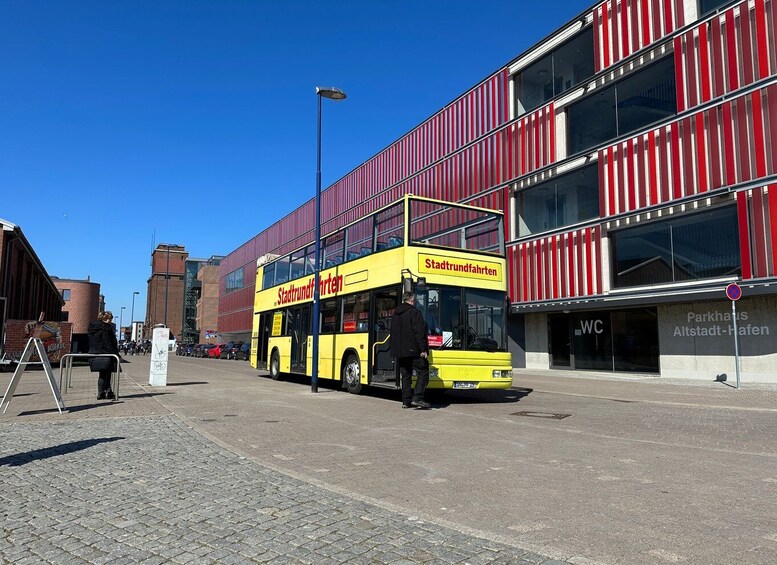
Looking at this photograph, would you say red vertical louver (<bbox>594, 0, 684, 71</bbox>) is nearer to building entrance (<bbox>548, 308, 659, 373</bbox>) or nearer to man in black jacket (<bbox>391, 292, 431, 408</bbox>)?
building entrance (<bbox>548, 308, 659, 373</bbox>)

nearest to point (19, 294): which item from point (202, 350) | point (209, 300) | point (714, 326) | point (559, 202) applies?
point (202, 350)

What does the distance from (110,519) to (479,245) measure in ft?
31.6

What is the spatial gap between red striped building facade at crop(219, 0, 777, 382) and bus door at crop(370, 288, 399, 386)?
40.3 feet

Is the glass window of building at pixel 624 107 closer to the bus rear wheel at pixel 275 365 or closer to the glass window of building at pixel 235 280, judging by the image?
the bus rear wheel at pixel 275 365

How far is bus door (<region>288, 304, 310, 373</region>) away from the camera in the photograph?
16094mm

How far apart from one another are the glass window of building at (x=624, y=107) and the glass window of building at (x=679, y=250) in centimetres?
410

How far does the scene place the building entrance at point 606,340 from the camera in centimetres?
2172

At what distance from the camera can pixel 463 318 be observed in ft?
37.6

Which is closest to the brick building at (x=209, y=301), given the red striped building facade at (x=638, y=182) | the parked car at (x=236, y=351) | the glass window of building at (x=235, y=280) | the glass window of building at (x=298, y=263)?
the glass window of building at (x=235, y=280)

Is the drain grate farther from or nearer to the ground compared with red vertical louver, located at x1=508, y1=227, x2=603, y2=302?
nearer to the ground

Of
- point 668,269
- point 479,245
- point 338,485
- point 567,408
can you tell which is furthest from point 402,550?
point 668,269

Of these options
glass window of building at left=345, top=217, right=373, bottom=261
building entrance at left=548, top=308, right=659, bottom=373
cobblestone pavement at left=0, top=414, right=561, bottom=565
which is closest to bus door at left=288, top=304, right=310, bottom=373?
glass window of building at left=345, top=217, right=373, bottom=261

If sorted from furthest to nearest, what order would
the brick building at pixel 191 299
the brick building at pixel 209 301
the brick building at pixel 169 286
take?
the brick building at pixel 169 286, the brick building at pixel 191 299, the brick building at pixel 209 301

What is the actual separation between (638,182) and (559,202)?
A: 4540 millimetres
